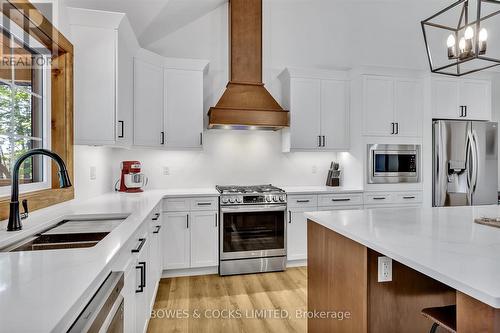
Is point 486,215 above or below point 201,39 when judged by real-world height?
below

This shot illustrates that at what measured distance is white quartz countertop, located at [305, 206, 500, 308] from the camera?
940mm

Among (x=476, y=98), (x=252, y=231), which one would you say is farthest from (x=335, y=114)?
(x=476, y=98)

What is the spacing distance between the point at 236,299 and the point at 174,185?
1683 millimetres

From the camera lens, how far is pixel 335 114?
384 cm

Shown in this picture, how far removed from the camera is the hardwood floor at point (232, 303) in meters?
2.26

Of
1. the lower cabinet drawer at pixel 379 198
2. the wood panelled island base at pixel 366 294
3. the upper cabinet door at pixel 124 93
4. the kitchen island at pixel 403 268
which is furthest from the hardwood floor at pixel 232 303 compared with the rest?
the upper cabinet door at pixel 124 93

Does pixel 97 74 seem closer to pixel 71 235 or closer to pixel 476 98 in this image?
pixel 71 235

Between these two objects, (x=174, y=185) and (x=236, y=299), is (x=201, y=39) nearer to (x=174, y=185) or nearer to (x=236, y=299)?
(x=174, y=185)

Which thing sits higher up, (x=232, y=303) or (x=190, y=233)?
(x=190, y=233)

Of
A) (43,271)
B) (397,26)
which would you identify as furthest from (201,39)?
(43,271)

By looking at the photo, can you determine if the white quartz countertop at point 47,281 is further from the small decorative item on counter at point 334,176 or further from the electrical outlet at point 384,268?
the small decorative item on counter at point 334,176

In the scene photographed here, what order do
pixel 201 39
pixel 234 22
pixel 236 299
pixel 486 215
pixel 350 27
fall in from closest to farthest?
pixel 486 215
pixel 236 299
pixel 234 22
pixel 201 39
pixel 350 27

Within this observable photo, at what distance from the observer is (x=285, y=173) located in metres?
4.06

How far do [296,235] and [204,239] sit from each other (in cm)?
112
